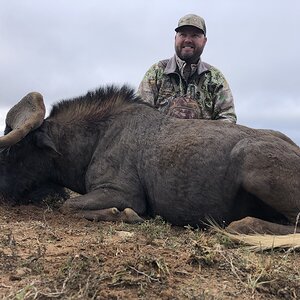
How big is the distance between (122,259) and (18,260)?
650 mm

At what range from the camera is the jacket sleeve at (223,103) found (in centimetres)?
817

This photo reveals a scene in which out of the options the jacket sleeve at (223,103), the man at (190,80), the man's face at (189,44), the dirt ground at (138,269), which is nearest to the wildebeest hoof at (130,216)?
the dirt ground at (138,269)

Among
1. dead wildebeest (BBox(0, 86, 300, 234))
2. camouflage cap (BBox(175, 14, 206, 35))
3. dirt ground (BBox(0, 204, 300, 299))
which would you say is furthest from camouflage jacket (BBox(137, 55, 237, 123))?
dirt ground (BBox(0, 204, 300, 299))

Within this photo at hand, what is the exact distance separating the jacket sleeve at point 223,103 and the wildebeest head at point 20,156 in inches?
122

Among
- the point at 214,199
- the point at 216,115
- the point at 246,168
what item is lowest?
the point at 214,199

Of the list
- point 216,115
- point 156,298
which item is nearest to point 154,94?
point 216,115

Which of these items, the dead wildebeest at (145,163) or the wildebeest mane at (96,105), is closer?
the dead wildebeest at (145,163)

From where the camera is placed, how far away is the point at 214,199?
17.8 feet

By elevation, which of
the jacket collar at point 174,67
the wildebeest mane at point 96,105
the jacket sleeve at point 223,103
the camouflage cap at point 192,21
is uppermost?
the camouflage cap at point 192,21

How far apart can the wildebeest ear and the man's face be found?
3131mm

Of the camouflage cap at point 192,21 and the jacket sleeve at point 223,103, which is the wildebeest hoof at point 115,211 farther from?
the camouflage cap at point 192,21

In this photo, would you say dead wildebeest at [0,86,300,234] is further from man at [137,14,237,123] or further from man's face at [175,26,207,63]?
man's face at [175,26,207,63]

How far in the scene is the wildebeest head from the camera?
609cm

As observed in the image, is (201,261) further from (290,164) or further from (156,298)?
(290,164)
